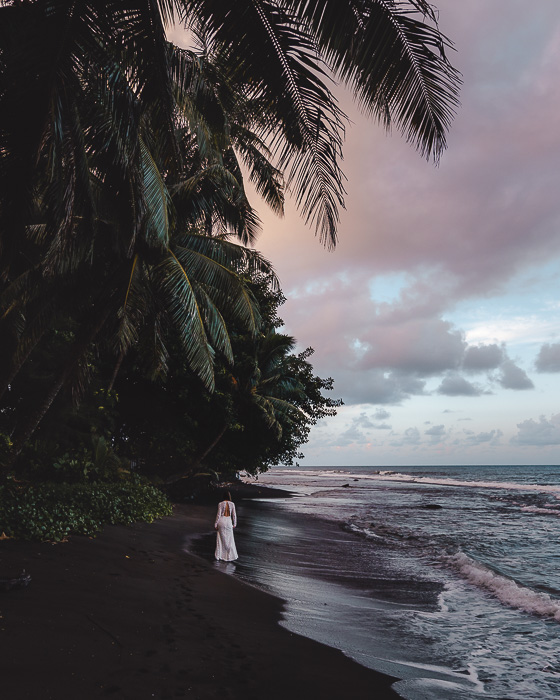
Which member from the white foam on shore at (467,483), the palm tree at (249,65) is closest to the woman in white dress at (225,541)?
the palm tree at (249,65)

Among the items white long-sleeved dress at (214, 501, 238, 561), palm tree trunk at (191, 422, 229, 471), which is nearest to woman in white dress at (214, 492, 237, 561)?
white long-sleeved dress at (214, 501, 238, 561)

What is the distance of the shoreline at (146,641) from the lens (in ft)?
10.9

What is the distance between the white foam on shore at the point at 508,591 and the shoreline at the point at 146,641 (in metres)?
3.83

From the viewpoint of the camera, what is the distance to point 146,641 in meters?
4.07

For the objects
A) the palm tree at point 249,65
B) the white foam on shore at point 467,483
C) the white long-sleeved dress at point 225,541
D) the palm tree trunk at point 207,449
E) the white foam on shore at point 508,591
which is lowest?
the white foam on shore at point 467,483

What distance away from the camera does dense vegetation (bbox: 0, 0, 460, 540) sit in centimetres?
373

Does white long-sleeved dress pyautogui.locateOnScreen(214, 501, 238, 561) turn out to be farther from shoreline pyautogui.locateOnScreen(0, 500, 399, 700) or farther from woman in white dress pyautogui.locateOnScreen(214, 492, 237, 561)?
shoreline pyautogui.locateOnScreen(0, 500, 399, 700)

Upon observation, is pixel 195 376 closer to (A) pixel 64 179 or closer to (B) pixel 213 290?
(B) pixel 213 290

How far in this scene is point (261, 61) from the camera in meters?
3.95

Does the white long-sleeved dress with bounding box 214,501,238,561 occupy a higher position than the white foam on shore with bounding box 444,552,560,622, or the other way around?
the white long-sleeved dress with bounding box 214,501,238,561

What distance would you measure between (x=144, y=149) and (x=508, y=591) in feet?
30.7

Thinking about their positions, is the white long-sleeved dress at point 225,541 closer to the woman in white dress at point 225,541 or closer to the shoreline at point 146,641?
the woman in white dress at point 225,541

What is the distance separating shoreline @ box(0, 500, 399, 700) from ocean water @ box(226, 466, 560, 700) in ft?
1.62

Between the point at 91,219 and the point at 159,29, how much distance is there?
241 centimetres
